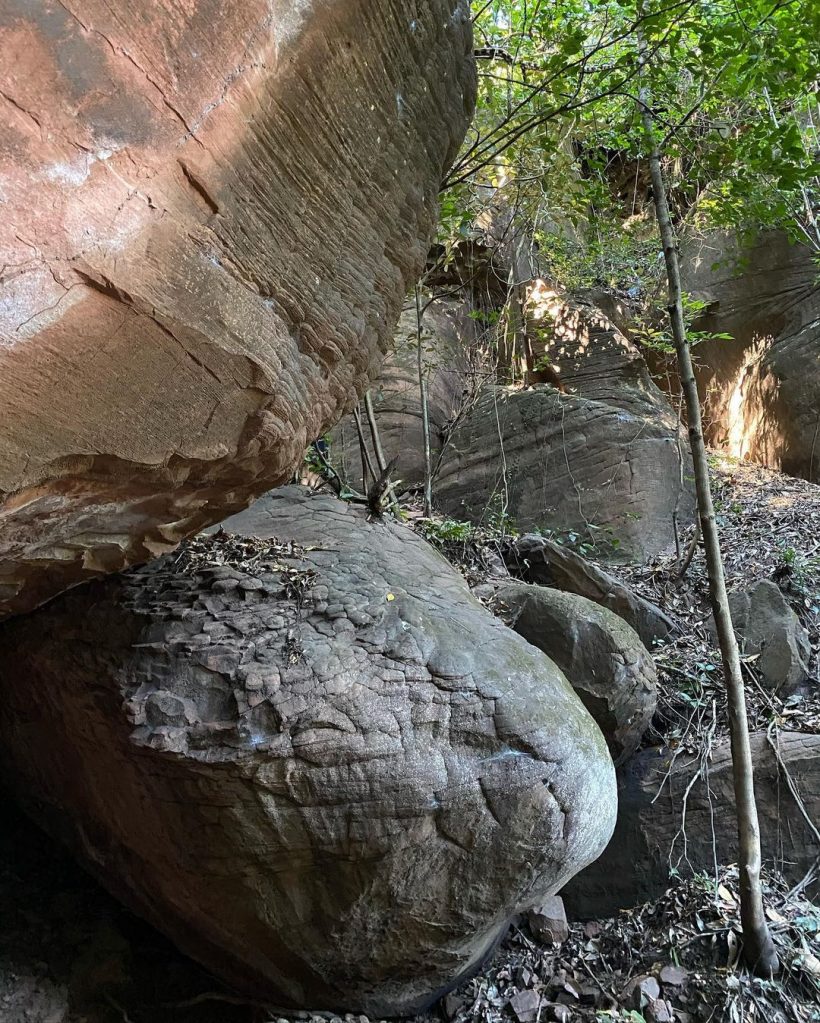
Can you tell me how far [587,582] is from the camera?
4.66 meters

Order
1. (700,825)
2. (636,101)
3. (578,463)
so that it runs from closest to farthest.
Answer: (636,101) < (700,825) < (578,463)

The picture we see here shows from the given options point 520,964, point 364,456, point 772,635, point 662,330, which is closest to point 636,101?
point 364,456

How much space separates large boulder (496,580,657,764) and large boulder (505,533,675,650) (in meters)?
0.58

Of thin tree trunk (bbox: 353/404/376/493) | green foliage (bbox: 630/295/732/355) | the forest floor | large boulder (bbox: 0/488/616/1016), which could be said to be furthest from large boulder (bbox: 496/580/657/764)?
green foliage (bbox: 630/295/732/355)

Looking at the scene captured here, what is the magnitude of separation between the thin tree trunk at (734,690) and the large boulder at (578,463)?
9.16ft

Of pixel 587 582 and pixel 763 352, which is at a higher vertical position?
pixel 763 352

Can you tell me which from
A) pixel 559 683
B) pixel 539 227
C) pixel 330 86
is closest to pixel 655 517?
pixel 539 227

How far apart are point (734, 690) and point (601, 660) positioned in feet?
3.01

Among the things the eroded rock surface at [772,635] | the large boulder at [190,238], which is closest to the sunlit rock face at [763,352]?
the eroded rock surface at [772,635]

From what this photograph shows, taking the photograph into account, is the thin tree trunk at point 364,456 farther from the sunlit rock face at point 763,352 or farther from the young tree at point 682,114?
the sunlit rock face at point 763,352

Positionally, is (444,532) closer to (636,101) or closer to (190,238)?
(636,101)

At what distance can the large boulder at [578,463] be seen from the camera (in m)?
6.16

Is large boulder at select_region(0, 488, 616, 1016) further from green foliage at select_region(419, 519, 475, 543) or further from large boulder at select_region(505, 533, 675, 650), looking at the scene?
green foliage at select_region(419, 519, 475, 543)

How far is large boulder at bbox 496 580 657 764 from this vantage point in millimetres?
3742
